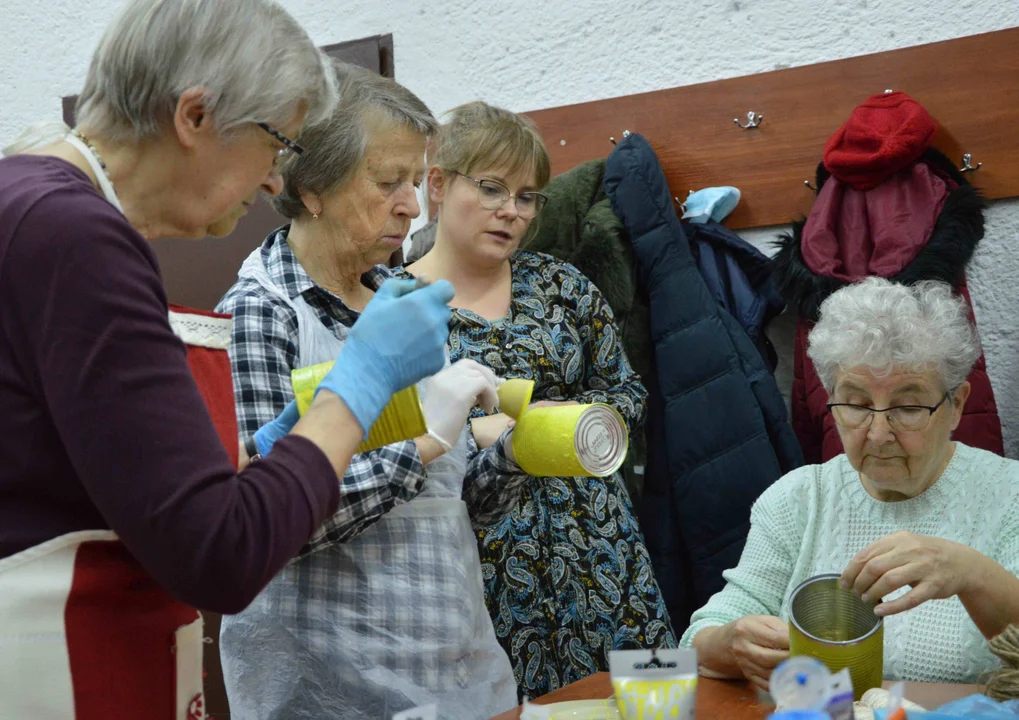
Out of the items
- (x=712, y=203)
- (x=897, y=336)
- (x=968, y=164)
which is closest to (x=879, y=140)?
(x=968, y=164)

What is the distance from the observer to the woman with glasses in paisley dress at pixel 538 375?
7.22ft

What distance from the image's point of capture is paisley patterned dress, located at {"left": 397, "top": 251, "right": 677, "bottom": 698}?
2.19m

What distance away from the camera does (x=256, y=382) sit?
1562 millimetres

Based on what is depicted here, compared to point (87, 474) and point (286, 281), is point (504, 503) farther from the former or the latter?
point (87, 474)

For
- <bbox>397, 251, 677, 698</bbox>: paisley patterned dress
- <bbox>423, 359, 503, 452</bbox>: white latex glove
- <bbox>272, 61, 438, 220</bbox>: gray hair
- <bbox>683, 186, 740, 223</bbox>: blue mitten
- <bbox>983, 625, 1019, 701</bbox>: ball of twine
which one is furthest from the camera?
<bbox>683, 186, 740, 223</bbox>: blue mitten

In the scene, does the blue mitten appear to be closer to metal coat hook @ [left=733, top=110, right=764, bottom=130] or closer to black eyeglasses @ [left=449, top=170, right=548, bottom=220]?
metal coat hook @ [left=733, top=110, right=764, bottom=130]

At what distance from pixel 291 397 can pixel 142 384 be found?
0.66 m

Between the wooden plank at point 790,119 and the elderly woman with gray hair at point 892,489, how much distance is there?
669 millimetres

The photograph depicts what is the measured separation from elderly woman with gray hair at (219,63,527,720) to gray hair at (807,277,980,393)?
619mm

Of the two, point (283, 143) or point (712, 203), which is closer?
point (283, 143)

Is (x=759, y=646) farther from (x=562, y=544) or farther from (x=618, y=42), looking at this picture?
(x=618, y=42)

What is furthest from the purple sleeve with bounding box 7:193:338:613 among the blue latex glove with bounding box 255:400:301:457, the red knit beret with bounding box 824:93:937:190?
the red knit beret with bounding box 824:93:937:190

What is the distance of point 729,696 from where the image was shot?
5.00ft

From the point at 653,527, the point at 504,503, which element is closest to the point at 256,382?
the point at 504,503
